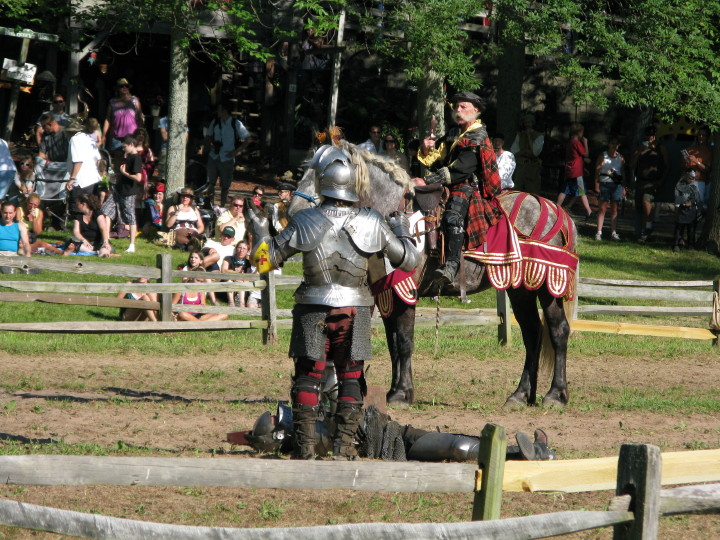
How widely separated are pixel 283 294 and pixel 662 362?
18.3 ft

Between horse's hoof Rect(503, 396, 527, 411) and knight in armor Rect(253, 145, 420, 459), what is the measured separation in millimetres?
2960

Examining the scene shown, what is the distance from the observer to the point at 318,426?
268 inches

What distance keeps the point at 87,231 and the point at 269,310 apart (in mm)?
4530

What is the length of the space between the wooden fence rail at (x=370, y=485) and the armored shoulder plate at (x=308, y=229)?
78.0 inches

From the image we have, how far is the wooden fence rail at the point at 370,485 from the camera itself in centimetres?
365

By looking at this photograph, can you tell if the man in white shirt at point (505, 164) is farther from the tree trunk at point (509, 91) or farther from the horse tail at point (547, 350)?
the horse tail at point (547, 350)

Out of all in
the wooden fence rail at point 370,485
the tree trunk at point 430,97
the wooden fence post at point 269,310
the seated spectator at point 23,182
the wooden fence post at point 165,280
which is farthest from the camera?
the tree trunk at point 430,97

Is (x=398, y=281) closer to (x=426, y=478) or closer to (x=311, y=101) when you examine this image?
(x=426, y=478)

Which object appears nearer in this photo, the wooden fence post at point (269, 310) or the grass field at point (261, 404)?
the grass field at point (261, 404)

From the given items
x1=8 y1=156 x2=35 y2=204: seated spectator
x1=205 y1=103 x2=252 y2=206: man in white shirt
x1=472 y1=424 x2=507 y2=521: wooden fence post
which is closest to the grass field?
x1=472 y1=424 x2=507 y2=521: wooden fence post

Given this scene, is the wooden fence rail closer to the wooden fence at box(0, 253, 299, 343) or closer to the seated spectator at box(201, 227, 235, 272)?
the wooden fence at box(0, 253, 299, 343)

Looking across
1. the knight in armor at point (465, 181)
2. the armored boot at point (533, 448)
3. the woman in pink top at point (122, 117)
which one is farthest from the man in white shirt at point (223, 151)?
the armored boot at point (533, 448)

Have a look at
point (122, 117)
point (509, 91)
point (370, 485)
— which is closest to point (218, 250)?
point (122, 117)

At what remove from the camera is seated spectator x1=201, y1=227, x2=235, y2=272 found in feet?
46.5
